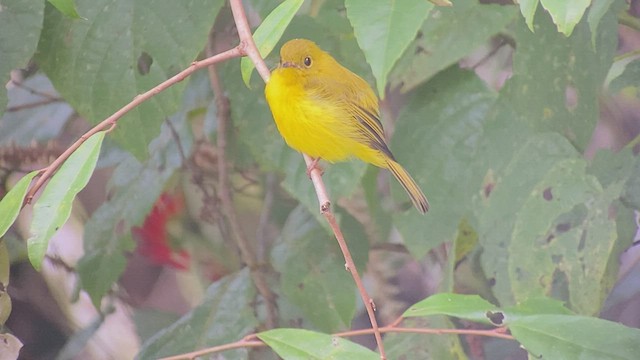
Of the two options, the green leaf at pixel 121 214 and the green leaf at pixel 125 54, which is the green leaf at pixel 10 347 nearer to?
the green leaf at pixel 125 54

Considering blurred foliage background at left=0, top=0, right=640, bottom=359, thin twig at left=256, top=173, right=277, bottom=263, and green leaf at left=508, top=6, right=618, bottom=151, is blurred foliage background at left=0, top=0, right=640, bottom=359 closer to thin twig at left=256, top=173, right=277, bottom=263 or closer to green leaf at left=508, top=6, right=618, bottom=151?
green leaf at left=508, top=6, right=618, bottom=151

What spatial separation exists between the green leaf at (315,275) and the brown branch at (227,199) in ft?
0.13

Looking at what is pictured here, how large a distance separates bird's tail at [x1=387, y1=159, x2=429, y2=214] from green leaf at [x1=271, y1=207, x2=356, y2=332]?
9.0 inches

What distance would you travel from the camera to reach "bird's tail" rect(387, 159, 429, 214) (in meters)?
1.37

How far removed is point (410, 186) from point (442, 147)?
0.10m

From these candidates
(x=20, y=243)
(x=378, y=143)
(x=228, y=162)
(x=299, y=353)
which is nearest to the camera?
(x=299, y=353)

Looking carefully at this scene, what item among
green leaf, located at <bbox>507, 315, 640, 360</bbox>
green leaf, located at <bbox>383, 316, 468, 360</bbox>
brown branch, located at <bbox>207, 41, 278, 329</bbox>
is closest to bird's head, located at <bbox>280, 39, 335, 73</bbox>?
brown branch, located at <bbox>207, 41, 278, 329</bbox>

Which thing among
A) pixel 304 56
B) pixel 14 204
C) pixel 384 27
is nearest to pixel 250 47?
pixel 384 27

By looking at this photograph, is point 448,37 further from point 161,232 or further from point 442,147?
point 161,232

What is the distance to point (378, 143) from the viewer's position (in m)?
1.35

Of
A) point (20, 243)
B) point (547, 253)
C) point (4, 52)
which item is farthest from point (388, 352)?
point (20, 243)

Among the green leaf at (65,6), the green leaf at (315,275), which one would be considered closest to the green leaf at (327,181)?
the green leaf at (315,275)

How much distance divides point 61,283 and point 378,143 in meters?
1.31

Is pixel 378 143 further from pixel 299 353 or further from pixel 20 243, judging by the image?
pixel 20 243
